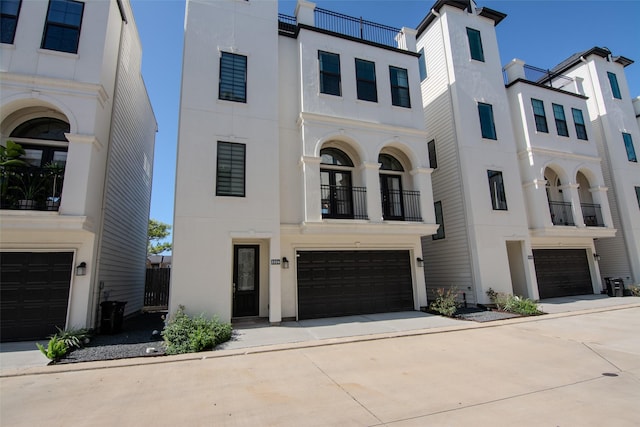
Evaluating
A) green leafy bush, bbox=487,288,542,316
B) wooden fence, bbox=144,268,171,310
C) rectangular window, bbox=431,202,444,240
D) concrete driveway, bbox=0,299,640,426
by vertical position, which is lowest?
concrete driveway, bbox=0,299,640,426

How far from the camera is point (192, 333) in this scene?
7.23 m

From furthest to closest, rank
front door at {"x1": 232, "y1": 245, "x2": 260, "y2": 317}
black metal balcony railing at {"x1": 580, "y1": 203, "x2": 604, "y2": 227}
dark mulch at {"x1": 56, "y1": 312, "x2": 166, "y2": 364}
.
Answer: black metal balcony railing at {"x1": 580, "y1": 203, "x2": 604, "y2": 227}
front door at {"x1": 232, "y1": 245, "x2": 260, "y2": 317}
dark mulch at {"x1": 56, "y1": 312, "x2": 166, "y2": 364}

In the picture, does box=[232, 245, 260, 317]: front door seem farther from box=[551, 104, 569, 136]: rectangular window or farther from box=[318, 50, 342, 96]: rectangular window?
box=[551, 104, 569, 136]: rectangular window

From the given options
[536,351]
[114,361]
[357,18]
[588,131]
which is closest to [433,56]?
[357,18]

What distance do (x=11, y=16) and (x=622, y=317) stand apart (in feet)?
62.5

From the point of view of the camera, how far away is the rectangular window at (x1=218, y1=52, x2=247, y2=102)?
33.1 feet

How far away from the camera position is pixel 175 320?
7859mm

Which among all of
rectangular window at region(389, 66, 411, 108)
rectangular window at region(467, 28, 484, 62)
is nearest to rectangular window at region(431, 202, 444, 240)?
rectangular window at region(389, 66, 411, 108)

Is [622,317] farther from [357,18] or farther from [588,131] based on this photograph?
[357,18]

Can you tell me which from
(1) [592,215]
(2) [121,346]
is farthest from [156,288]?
(1) [592,215]

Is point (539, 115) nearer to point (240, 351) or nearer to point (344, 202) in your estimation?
point (344, 202)

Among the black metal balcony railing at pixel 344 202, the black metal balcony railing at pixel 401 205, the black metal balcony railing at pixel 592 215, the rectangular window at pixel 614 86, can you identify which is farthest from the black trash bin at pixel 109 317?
the rectangular window at pixel 614 86

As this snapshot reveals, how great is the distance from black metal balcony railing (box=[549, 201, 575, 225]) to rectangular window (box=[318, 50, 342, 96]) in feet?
37.2

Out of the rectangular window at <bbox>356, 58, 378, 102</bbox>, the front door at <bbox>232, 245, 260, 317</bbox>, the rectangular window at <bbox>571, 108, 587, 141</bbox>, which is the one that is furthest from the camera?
the rectangular window at <bbox>571, 108, 587, 141</bbox>
